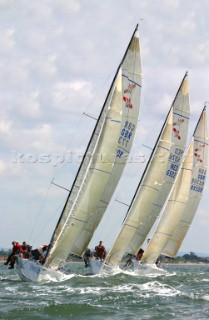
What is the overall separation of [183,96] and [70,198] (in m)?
13.3

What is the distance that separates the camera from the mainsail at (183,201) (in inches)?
A: 1683

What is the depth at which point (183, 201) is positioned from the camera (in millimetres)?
43219

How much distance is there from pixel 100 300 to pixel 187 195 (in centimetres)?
1849

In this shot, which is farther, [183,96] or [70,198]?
[183,96]

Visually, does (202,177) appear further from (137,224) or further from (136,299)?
(136,299)

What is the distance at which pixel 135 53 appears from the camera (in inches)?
1329

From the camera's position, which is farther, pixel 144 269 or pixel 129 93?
pixel 144 269

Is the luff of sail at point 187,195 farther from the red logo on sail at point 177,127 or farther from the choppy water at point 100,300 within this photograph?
the choppy water at point 100,300

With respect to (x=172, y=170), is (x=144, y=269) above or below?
below

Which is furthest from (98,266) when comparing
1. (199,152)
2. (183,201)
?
(199,152)

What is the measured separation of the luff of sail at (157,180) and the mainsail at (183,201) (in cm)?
135

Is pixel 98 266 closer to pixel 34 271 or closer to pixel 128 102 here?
pixel 34 271

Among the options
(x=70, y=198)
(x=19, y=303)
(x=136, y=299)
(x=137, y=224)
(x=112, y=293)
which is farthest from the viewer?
(x=137, y=224)

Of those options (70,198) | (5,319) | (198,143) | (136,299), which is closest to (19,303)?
(5,319)
